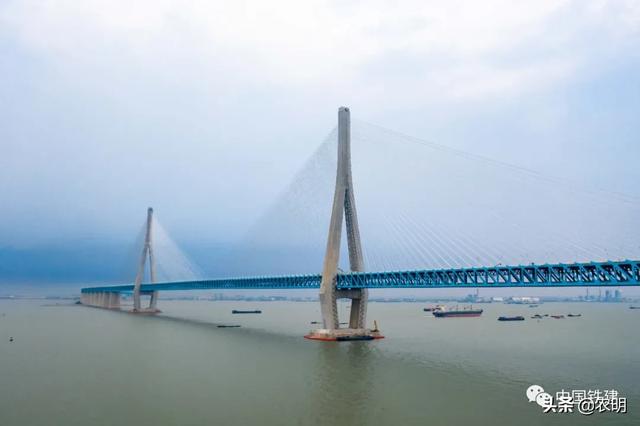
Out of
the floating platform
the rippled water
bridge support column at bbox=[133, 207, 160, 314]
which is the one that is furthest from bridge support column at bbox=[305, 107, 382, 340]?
bridge support column at bbox=[133, 207, 160, 314]

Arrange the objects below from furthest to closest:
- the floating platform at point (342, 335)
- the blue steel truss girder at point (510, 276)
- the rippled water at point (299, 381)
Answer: the floating platform at point (342, 335) < the blue steel truss girder at point (510, 276) < the rippled water at point (299, 381)

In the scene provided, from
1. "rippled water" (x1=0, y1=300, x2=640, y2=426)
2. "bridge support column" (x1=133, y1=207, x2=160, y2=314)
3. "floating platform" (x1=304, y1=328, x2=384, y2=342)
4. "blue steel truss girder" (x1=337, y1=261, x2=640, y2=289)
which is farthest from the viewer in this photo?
"bridge support column" (x1=133, y1=207, x2=160, y2=314)

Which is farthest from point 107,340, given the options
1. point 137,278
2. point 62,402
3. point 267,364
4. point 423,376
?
point 137,278

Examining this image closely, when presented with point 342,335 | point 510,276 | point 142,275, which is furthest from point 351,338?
point 142,275

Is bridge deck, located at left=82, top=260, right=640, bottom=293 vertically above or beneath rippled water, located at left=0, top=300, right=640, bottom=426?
above

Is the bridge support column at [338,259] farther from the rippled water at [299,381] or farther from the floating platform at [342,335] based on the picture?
the rippled water at [299,381]

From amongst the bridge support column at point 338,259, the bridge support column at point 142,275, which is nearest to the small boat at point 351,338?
the bridge support column at point 338,259

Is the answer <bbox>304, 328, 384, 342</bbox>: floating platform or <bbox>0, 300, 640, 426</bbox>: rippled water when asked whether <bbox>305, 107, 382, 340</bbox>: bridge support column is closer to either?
<bbox>304, 328, 384, 342</bbox>: floating platform

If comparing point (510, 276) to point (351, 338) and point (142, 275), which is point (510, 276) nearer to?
point (351, 338)
